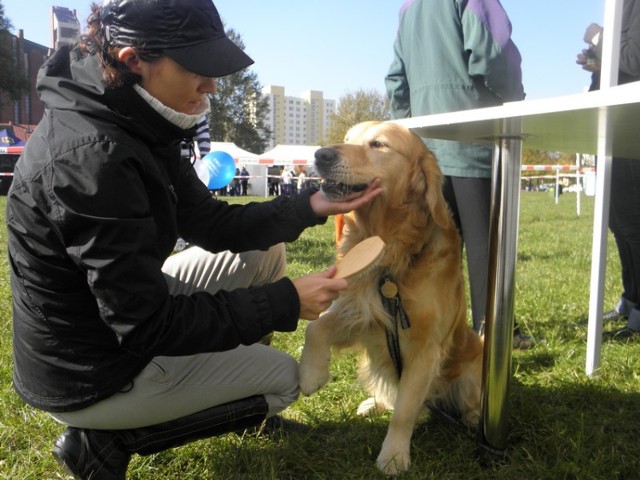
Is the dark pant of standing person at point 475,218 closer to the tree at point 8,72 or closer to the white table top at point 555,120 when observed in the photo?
the white table top at point 555,120

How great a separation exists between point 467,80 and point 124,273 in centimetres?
237

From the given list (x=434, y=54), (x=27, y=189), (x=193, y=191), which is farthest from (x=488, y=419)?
(x=434, y=54)

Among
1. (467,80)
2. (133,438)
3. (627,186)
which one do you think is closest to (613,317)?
(627,186)

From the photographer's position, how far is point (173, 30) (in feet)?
4.99

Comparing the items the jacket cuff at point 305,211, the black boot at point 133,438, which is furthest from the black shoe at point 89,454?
the jacket cuff at point 305,211

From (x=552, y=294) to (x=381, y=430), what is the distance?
275 cm

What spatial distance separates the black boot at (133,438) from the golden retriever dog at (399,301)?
0.28m

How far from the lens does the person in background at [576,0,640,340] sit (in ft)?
10.4

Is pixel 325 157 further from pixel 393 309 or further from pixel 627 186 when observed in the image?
pixel 627 186

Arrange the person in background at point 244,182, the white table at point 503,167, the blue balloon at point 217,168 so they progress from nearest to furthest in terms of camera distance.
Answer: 1. the white table at point 503,167
2. the blue balloon at point 217,168
3. the person in background at point 244,182

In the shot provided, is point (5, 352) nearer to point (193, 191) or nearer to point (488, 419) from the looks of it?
point (193, 191)

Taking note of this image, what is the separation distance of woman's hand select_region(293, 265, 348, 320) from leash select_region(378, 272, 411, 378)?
19.4 inches

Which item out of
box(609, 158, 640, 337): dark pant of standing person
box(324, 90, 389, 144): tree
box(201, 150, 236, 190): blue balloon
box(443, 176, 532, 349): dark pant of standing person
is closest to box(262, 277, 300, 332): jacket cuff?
box(443, 176, 532, 349): dark pant of standing person

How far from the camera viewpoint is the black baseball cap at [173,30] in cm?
151
